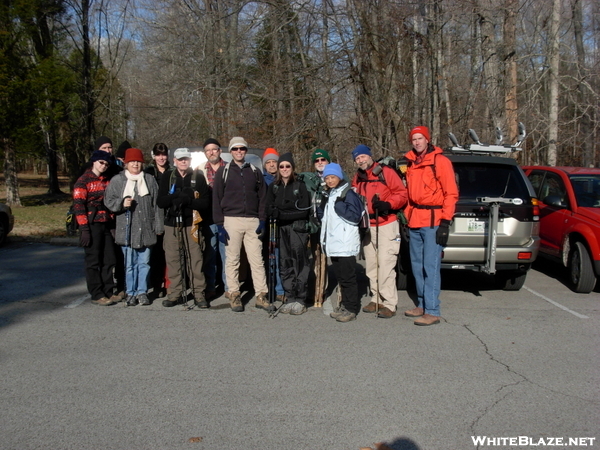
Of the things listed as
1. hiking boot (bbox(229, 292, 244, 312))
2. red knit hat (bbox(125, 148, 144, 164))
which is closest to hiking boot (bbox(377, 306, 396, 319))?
hiking boot (bbox(229, 292, 244, 312))

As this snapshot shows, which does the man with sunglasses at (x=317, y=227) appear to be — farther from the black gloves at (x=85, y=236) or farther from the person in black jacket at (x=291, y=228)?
the black gloves at (x=85, y=236)

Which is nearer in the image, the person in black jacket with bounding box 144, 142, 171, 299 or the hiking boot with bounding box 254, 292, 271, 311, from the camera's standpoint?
the hiking boot with bounding box 254, 292, 271, 311

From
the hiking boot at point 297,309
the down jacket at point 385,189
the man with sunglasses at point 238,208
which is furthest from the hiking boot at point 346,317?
the down jacket at point 385,189

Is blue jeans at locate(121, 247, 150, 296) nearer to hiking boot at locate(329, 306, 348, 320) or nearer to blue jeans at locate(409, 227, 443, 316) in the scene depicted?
hiking boot at locate(329, 306, 348, 320)

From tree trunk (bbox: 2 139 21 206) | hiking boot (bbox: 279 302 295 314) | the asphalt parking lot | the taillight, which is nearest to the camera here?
the asphalt parking lot

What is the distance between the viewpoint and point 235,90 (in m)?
17.7

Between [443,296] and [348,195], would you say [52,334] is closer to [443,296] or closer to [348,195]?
[348,195]

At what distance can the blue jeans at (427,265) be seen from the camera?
6141 mm

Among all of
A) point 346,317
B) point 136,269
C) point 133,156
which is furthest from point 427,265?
point 133,156

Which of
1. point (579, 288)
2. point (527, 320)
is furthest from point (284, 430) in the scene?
point (579, 288)

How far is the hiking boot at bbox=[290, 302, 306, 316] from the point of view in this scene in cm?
669

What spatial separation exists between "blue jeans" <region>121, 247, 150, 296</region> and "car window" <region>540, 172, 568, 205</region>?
6.24m

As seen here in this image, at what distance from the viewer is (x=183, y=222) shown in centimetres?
684

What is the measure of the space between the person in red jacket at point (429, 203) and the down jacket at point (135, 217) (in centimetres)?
326
